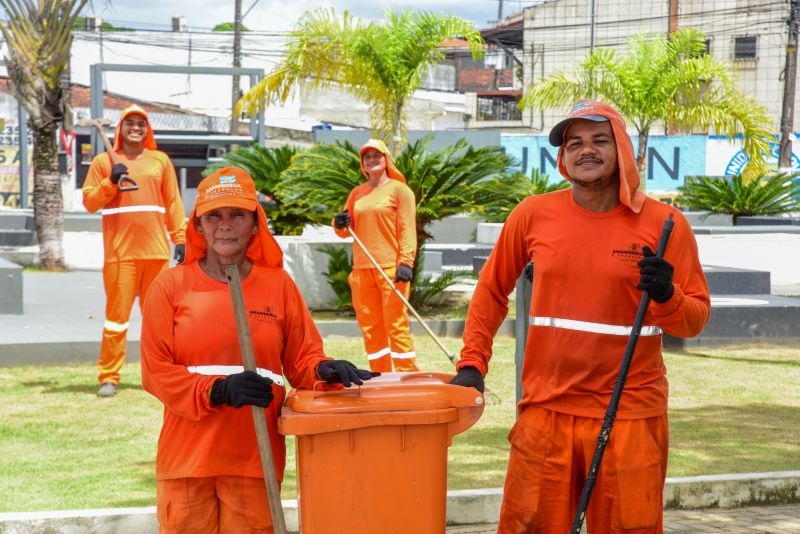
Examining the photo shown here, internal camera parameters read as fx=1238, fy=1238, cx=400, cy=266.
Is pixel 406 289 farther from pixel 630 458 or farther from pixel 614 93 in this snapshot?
pixel 614 93

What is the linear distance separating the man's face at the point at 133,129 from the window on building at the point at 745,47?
45.0m

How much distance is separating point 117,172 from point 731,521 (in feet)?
15.5

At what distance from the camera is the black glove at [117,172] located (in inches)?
336

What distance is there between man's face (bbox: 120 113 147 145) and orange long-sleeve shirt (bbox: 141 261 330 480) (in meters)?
5.20

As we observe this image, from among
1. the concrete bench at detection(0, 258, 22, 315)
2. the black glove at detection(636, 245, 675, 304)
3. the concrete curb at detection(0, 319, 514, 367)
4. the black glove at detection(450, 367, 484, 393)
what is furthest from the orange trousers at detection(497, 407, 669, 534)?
the concrete bench at detection(0, 258, 22, 315)

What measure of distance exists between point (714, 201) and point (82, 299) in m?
15.7

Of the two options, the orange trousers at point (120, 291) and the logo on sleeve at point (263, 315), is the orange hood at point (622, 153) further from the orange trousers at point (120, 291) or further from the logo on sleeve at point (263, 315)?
the orange trousers at point (120, 291)

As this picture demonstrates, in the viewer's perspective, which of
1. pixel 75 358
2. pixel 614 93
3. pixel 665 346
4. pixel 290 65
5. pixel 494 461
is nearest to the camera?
pixel 494 461

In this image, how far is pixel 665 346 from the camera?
40.0 ft

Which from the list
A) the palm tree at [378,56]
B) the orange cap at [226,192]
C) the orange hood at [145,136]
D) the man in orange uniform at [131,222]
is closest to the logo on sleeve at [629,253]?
the orange cap at [226,192]

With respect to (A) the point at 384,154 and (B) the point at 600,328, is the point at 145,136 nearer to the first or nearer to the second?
(A) the point at 384,154

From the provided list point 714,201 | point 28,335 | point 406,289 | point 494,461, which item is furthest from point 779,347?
point 714,201

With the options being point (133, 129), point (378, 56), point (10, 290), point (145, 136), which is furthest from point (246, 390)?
point (378, 56)

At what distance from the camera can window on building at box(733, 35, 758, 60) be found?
5044cm
